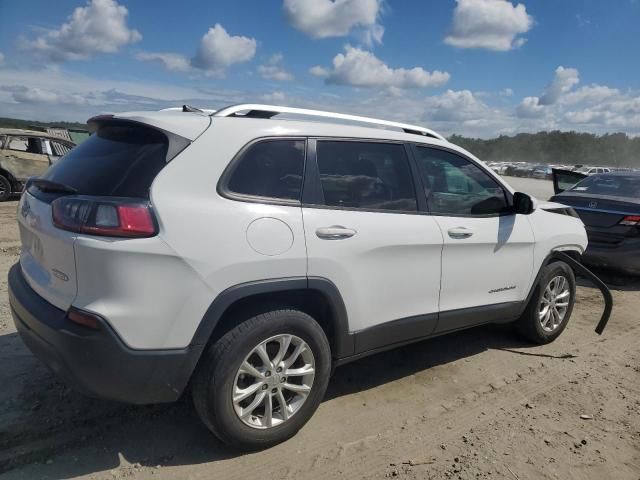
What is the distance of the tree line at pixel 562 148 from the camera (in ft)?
282

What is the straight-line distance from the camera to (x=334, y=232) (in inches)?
113

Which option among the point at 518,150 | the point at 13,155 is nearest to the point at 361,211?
the point at 13,155

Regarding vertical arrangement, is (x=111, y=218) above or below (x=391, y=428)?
above

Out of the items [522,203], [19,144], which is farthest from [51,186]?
[19,144]

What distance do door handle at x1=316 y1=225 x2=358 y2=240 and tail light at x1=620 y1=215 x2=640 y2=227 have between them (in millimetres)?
5199

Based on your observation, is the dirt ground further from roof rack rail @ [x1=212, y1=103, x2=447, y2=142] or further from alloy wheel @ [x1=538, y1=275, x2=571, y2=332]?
roof rack rail @ [x1=212, y1=103, x2=447, y2=142]

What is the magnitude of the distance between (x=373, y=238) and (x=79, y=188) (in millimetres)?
1622

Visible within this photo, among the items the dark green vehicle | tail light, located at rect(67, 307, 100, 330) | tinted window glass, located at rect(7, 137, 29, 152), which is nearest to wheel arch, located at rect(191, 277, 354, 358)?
tail light, located at rect(67, 307, 100, 330)

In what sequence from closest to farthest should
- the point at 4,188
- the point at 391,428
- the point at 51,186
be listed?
the point at 51,186
the point at 391,428
the point at 4,188

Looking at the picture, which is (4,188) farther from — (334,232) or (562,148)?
(562,148)

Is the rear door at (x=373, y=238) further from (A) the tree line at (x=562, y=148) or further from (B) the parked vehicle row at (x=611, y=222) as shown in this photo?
(A) the tree line at (x=562, y=148)

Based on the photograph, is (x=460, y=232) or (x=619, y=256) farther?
(x=619, y=256)

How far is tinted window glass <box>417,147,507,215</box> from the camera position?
3.56m

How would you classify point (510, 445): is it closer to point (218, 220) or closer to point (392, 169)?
point (392, 169)
